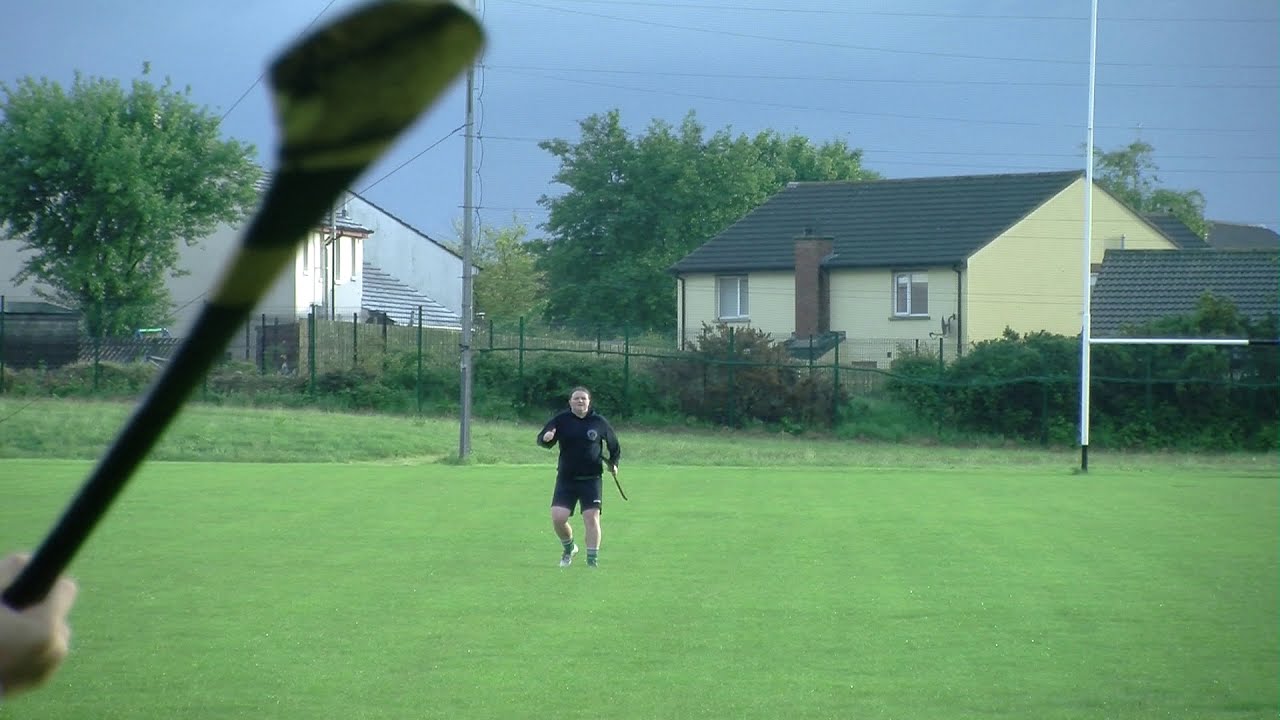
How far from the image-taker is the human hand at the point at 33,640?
54.7 inches

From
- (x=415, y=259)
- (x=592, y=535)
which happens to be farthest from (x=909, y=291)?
(x=592, y=535)

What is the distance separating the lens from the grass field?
8727 millimetres

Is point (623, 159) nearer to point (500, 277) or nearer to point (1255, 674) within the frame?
point (500, 277)

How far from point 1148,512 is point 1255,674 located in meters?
12.0

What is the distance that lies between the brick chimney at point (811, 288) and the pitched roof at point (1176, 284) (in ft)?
30.8

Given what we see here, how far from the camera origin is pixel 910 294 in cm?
4972

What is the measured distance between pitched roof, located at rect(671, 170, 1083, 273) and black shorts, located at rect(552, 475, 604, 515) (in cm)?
3487

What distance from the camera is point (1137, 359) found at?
3691 cm

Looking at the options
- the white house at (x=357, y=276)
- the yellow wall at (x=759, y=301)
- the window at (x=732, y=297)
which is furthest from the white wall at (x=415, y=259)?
the window at (x=732, y=297)

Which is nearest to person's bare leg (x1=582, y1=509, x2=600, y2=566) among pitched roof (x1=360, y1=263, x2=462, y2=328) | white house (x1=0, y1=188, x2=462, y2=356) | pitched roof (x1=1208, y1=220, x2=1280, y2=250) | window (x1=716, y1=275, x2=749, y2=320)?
white house (x1=0, y1=188, x2=462, y2=356)

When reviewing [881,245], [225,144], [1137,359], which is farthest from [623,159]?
[1137,359]

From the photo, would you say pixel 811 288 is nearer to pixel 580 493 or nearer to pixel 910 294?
pixel 910 294

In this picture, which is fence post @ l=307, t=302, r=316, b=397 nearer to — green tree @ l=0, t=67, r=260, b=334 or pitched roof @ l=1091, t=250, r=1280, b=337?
green tree @ l=0, t=67, r=260, b=334

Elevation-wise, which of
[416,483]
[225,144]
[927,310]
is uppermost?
[225,144]
